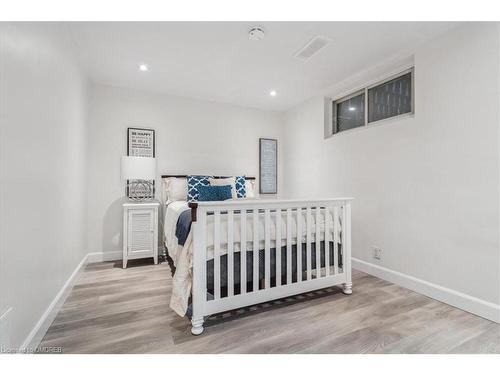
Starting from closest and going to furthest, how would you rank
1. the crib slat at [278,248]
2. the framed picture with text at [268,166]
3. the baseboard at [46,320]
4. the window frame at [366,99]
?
the baseboard at [46,320]
the crib slat at [278,248]
the window frame at [366,99]
the framed picture with text at [268,166]

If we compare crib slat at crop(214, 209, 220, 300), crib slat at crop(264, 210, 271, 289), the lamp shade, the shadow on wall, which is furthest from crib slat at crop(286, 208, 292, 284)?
the shadow on wall

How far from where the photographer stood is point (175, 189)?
11.1 feet

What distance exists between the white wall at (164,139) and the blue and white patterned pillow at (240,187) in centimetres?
30

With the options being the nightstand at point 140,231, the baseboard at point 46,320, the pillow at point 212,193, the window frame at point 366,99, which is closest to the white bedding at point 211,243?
the baseboard at point 46,320

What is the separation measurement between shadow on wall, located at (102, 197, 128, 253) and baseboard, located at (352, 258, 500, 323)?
318cm

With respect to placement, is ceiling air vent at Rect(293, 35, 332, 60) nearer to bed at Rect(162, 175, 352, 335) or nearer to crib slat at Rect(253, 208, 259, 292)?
bed at Rect(162, 175, 352, 335)

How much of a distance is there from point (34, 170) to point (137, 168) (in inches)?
61.9

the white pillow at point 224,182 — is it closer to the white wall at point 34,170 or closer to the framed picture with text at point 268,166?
the framed picture with text at point 268,166

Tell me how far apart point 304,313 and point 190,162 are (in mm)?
2644

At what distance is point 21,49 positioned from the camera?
1.30m

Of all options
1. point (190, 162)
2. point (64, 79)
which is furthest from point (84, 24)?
point (190, 162)

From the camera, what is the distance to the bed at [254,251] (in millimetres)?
1629

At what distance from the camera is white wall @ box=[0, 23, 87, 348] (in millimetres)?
1152

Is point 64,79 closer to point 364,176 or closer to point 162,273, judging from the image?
point 162,273
